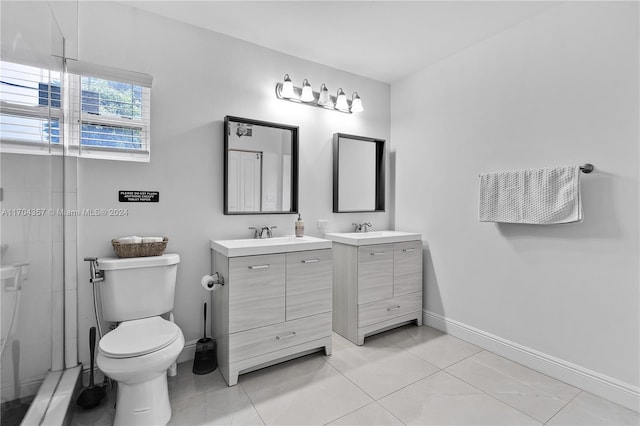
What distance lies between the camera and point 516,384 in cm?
198

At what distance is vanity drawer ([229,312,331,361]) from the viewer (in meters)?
1.98

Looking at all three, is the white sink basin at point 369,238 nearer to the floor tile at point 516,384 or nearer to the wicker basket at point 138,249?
the floor tile at point 516,384

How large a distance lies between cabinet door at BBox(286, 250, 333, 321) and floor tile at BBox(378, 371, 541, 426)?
2.40ft

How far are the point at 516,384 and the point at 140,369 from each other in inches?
85.0

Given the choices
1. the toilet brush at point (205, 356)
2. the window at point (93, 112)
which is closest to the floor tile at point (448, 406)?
the toilet brush at point (205, 356)

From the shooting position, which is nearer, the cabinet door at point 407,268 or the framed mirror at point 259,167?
the framed mirror at point 259,167

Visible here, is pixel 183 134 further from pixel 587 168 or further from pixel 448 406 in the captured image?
pixel 587 168

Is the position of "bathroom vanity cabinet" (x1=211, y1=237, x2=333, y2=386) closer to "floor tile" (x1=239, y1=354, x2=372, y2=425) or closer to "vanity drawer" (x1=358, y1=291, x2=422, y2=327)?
"floor tile" (x1=239, y1=354, x2=372, y2=425)

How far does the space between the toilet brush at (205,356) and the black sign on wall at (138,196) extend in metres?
0.86

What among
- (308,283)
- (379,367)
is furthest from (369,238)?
(379,367)

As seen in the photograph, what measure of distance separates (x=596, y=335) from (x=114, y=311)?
286 cm

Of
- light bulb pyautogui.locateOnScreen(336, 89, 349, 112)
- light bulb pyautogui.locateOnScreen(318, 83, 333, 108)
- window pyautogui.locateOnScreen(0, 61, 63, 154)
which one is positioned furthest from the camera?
light bulb pyautogui.locateOnScreen(336, 89, 349, 112)

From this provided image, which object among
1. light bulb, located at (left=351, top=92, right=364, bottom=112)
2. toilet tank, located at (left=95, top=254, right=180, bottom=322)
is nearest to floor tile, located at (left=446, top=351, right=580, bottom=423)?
toilet tank, located at (left=95, top=254, right=180, bottom=322)

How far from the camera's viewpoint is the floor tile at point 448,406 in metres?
1.65
